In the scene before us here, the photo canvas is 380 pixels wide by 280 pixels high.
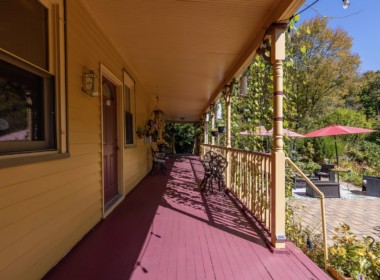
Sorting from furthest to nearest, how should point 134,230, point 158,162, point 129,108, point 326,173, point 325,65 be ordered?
point 325,65 → point 326,173 → point 158,162 → point 129,108 → point 134,230

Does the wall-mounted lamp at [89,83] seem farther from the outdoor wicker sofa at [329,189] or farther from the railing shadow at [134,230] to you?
the outdoor wicker sofa at [329,189]

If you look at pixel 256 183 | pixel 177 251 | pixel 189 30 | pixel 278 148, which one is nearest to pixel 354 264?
pixel 278 148

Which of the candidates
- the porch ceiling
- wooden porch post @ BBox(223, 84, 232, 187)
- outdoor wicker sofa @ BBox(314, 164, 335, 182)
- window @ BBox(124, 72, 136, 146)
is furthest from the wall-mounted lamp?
outdoor wicker sofa @ BBox(314, 164, 335, 182)

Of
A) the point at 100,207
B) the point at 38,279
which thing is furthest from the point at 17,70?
the point at 100,207

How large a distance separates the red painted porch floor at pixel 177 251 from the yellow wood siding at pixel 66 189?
226 millimetres

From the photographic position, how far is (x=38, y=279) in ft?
6.48

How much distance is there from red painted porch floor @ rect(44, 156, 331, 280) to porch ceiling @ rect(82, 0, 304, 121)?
224cm

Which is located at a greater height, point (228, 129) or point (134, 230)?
point (228, 129)

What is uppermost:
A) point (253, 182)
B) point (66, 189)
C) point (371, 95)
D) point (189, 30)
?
point (371, 95)

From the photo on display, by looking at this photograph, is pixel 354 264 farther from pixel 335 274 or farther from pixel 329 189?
pixel 329 189

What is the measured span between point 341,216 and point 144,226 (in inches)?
183

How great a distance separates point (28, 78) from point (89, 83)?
38.8 inches

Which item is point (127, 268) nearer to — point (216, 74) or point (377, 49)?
point (216, 74)

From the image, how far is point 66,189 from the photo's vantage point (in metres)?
2.39
